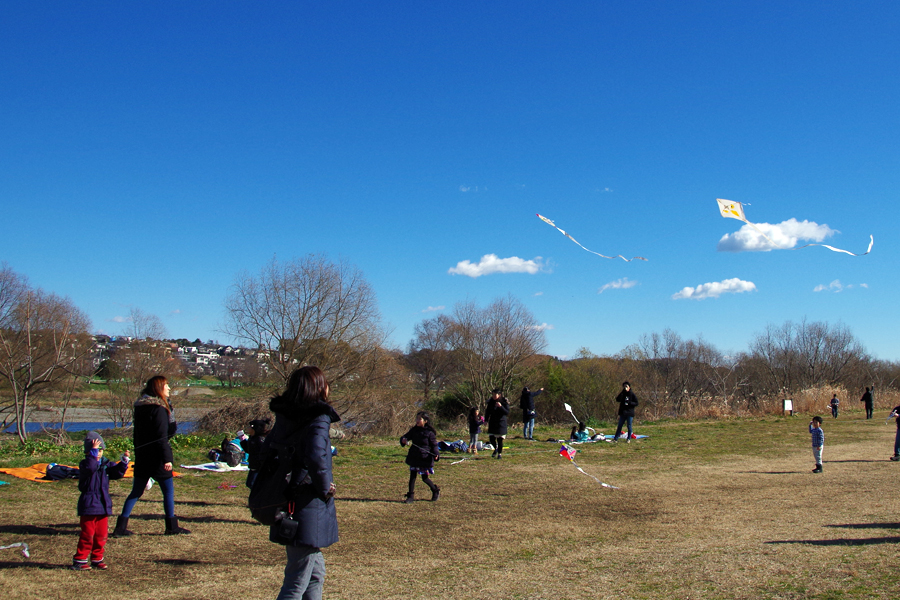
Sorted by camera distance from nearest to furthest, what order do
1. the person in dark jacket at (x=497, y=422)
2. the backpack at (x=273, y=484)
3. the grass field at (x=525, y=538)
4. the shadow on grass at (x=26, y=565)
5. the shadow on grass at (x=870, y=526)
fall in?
the backpack at (x=273, y=484) < the grass field at (x=525, y=538) < the shadow on grass at (x=26, y=565) < the shadow on grass at (x=870, y=526) < the person in dark jacket at (x=497, y=422)

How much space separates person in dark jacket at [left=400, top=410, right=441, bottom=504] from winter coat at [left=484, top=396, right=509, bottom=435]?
4586 mm

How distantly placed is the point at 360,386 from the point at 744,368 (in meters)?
41.2

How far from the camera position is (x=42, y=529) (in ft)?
20.9

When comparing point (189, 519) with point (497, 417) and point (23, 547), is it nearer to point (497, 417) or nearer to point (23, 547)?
point (23, 547)

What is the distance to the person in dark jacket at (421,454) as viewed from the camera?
8.84 meters

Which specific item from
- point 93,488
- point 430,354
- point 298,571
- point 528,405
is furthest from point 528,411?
point 430,354

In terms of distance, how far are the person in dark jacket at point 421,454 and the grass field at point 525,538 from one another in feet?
0.87

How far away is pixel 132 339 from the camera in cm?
3041

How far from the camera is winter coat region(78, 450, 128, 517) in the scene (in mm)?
5188

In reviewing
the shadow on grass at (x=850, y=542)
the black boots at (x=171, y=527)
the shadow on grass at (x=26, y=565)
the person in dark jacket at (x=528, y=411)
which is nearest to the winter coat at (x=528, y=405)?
the person in dark jacket at (x=528, y=411)

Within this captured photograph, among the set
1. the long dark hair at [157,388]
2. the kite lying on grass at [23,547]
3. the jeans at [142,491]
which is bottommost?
the kite lying on grass at [23,547]

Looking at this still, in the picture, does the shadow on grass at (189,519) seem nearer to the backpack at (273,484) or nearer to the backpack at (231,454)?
the backpack at (231,454)

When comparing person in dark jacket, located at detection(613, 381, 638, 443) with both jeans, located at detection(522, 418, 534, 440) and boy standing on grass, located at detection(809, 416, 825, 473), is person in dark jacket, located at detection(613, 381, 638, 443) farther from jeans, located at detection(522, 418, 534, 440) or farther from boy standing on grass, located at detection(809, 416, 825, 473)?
boy standing on grass, located at detection(809, 416, 825, 473)

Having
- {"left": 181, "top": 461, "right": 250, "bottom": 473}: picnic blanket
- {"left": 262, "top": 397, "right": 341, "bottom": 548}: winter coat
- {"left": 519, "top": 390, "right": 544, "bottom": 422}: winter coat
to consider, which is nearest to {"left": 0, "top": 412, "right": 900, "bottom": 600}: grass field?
{"left": 181, "top": 461, "right": 250, "bottom": 473}: picnic blanket
